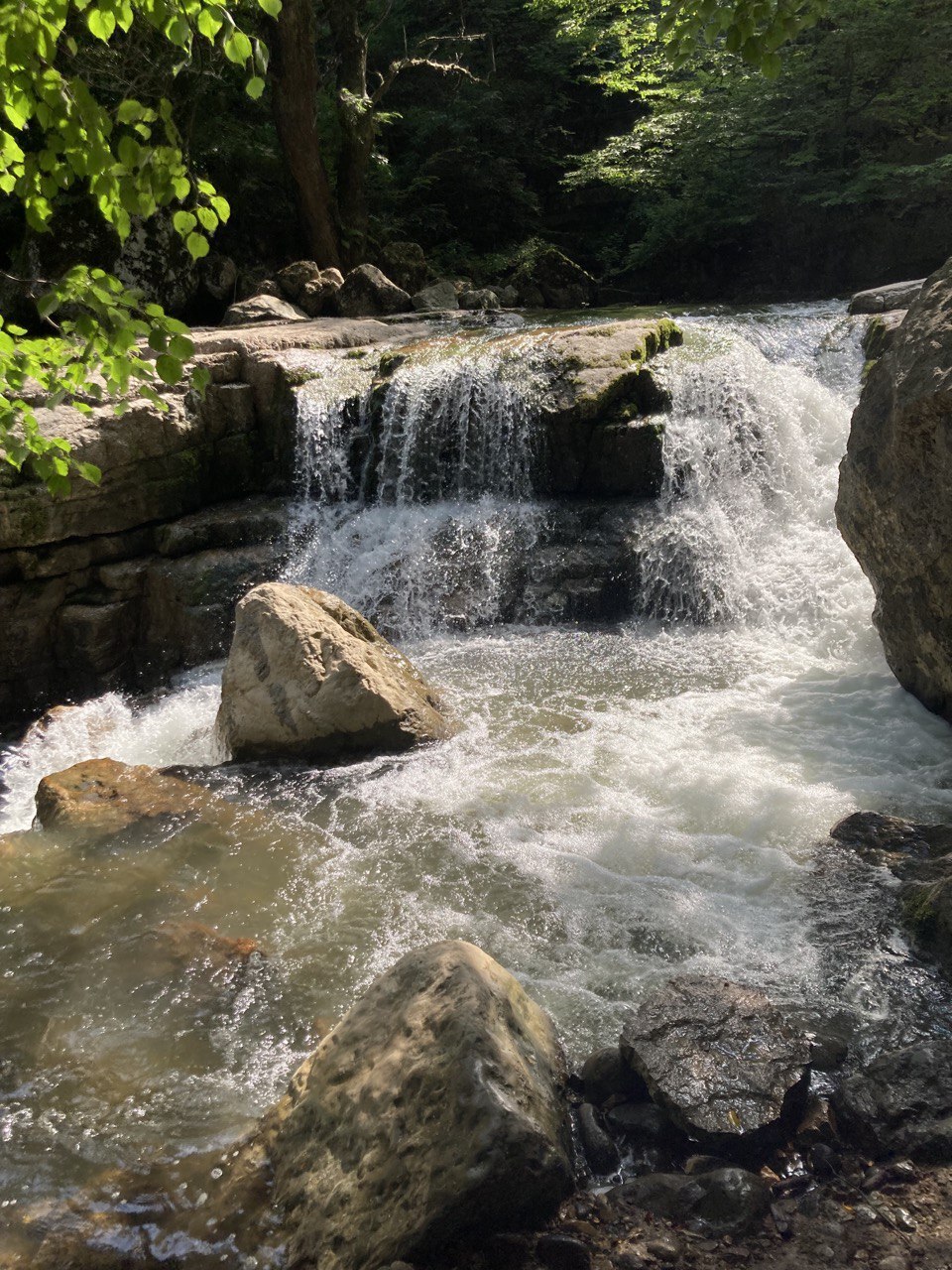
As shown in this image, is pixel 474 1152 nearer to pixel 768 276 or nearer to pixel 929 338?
pixel 929 338

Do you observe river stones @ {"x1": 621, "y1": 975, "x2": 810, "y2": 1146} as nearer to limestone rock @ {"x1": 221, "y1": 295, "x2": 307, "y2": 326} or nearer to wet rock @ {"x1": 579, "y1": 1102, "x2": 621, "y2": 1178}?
wet rock @ {"x1": 579, "y1": 1102, "x2": 621, "y2": 1178}

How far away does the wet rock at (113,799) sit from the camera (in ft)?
18.3

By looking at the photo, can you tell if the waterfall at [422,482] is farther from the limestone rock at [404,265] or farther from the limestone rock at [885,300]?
the limestone rock at [404,265]

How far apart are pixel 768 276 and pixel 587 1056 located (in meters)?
17.3

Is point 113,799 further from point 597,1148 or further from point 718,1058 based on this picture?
point 718,1058

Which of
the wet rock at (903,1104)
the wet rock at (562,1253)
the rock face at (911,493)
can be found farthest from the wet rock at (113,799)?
the rock face at (911,493)

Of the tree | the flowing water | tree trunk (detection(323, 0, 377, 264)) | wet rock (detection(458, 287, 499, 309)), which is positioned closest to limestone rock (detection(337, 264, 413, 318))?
wet rock (detection(458, 287, 499, 309))

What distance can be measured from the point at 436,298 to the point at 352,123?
311 cm

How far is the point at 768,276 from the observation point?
18.0 m

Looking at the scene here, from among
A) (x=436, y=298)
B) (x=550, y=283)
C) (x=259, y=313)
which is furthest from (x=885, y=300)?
(x=259, y=313)

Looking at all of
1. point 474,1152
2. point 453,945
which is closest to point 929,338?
point 453,945

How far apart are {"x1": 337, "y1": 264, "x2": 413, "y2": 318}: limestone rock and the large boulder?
8980 mm

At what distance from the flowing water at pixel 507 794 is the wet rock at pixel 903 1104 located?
0.26 meters

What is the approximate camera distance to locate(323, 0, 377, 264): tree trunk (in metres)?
15.4
